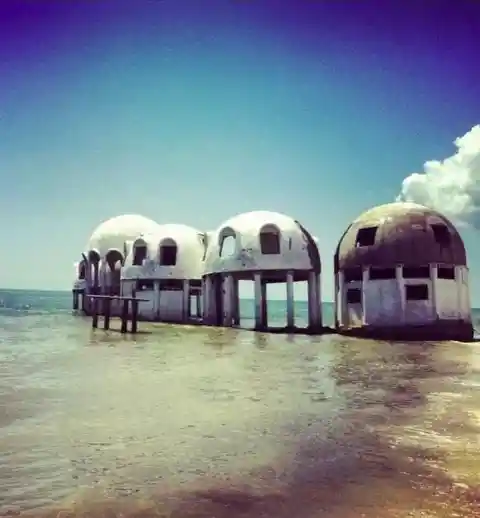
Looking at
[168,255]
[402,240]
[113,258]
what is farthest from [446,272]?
[113,258]

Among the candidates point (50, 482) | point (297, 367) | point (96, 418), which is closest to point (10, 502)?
point (50, 482)

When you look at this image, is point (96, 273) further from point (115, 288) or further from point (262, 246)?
point (262, 246)

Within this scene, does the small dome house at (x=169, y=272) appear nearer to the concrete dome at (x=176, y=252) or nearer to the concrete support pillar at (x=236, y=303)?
the concrete dome at (x=176, y=252)

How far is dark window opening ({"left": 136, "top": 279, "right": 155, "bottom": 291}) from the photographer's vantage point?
40.7 m

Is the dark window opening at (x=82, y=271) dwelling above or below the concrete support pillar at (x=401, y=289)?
above

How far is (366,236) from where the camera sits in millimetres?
28516

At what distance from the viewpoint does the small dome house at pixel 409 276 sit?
1045 inches

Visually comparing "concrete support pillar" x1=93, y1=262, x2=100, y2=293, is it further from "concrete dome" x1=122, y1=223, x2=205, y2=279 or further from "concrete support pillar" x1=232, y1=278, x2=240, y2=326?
"concrete support pillar" x1=232, y1=278, x2=240, y2=326

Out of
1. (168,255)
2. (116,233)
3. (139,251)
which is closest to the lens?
(168,255)

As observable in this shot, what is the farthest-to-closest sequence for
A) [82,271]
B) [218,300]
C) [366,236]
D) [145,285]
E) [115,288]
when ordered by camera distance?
[82,271] < [115,288] < [145,285] < [218,300] < [366,236]

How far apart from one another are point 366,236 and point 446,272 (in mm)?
4053

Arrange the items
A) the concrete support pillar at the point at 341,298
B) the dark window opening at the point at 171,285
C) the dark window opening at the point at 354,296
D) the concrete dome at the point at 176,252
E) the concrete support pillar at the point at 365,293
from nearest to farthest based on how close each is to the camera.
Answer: the concrete support pillar at the point at 365,293
the dark window opening at the point at 354,296
the concrete support pillar at the point at 341,298
the concrete dome at the point at 176,252
the dark window opening at the point at 171,285

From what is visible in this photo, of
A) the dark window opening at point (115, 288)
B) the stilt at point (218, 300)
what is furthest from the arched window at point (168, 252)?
the dark window opening at point (115, 288)

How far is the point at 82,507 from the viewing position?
5289 mm
